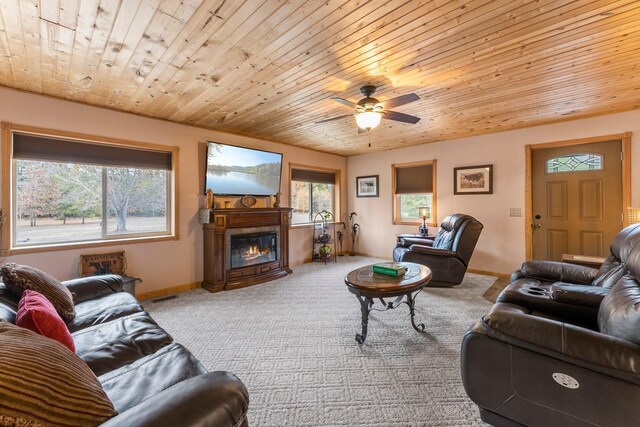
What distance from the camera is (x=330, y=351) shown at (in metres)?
2.36

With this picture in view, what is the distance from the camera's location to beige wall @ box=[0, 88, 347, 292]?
305 cm

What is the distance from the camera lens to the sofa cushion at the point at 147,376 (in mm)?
1158

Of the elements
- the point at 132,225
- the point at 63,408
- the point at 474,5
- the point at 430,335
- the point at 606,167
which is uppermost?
the point at 474,5

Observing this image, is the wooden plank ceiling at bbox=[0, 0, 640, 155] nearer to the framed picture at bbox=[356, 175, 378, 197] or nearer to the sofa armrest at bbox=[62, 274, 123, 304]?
the sofa armrest at bbox=[62, 274, 123, 304]

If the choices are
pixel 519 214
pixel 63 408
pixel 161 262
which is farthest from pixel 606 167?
pixel 161 262

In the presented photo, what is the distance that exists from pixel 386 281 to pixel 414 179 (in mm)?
3757

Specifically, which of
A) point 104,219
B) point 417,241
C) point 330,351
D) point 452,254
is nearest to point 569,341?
point 330,351

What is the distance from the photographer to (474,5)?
1.73 m

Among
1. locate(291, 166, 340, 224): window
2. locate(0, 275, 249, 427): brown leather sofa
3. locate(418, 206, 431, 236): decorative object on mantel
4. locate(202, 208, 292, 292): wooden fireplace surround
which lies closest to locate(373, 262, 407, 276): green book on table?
locate(0, 275, 249, 427): brown leather sofa

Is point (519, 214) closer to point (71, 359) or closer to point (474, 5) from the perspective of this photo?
point (474, 5)

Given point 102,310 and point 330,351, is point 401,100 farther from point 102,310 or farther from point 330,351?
point 102,310

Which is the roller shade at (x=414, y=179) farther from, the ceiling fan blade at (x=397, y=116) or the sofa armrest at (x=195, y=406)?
the sofa armrest at (x=195, y=406)

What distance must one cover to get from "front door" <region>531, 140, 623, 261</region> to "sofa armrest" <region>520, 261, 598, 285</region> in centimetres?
195

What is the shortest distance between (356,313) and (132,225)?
3159mm
